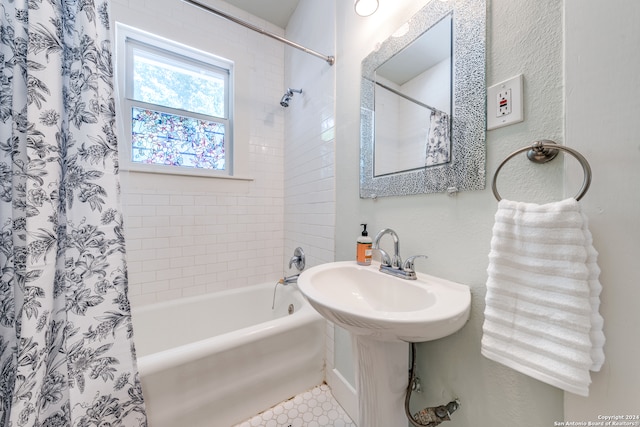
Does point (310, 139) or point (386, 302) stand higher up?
point (310, 139)

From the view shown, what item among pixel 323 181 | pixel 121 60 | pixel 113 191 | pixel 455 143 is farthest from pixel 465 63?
pixel 121 60

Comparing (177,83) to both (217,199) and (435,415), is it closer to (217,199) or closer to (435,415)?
(217,199)

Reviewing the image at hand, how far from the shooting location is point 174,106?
173cm

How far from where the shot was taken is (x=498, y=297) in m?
0.56

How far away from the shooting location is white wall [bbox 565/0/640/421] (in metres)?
0.45

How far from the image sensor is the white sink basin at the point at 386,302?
56cm

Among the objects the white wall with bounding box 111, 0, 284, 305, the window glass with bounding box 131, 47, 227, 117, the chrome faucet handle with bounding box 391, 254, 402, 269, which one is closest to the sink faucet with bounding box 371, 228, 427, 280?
the chrome faucet handle with bounding box 391, 254, 402, 269

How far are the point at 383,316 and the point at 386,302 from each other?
1.14 feet

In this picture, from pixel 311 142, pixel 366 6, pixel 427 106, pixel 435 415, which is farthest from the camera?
pixel 311 142

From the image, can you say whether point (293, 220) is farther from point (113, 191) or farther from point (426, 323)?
point (426, 323)

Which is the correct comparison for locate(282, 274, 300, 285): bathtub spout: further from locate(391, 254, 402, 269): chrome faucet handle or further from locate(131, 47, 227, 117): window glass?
locate(131, 47, 227, 117): window glass

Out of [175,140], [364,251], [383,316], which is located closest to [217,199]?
[175,140]

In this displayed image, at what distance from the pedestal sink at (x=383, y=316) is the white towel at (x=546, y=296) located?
0.11m

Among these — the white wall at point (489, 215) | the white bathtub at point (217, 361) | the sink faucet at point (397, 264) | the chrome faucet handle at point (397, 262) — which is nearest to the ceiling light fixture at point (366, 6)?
the white wall at point (489, 215)
